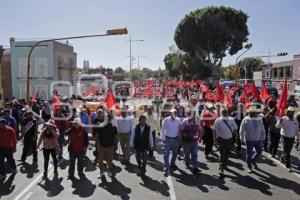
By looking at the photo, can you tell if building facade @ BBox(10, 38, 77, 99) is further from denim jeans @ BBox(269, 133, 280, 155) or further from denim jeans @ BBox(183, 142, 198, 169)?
denim jeans @ BBox(183, 142, 198, 169)

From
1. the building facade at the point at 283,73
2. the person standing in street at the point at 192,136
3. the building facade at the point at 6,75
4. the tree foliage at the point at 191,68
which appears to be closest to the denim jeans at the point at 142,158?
the person standing in street at the point at 192,136

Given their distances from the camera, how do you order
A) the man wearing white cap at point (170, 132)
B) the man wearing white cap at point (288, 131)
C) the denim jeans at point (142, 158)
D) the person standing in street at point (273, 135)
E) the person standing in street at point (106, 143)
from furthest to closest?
the person standing in street at point (273, 135) → the man wearing white cap at point (288, 131) → the man wearing white cap at point (170, 132) → the denim jeans at point (142, 158) → the person standing in street at point (106, 143)

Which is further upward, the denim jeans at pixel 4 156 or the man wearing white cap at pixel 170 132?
the man wearing white cap at pixel 170 132

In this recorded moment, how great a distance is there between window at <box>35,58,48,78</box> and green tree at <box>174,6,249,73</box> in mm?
18152

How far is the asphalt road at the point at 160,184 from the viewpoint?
6.97 meters

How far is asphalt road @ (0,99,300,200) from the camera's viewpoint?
6.97 m

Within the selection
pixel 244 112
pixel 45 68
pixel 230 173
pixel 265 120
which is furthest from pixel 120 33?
pixel 45 68

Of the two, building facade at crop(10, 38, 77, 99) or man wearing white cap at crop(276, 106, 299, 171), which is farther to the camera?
building facade at crop(10, 38, 77, 99)

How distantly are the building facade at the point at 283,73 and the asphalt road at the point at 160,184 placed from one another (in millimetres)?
42491

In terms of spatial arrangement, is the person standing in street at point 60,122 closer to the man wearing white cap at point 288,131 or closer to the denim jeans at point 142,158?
the denim jeans at point 142,158


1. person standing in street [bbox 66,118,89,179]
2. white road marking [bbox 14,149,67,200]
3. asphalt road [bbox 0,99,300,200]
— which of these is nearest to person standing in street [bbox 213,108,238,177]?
asphalt road [bbox 0,99,300,200]

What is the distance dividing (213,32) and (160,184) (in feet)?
126

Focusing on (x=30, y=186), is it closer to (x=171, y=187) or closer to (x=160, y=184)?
(x=160, y=184)

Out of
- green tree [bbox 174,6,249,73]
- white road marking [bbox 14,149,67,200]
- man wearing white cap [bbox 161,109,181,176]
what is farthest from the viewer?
green tree [bbox 174,6,249,73]
